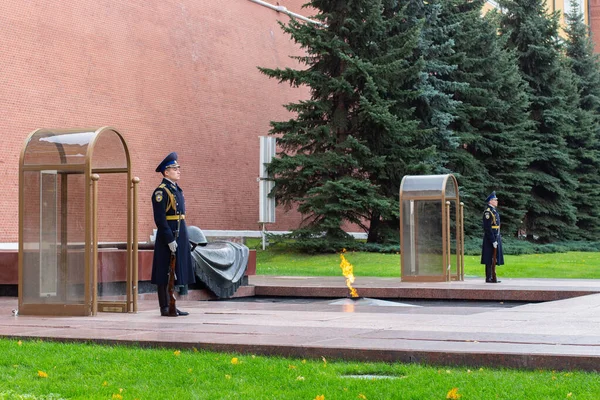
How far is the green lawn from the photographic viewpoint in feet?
61.3

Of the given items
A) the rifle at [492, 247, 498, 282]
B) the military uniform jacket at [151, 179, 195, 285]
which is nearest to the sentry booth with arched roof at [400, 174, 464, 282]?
the rifle at [492, 247, 498, 282]

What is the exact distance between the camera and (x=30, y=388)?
5086 millimetres

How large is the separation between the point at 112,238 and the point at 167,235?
110 cm

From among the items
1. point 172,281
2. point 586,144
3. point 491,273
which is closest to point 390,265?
point 491,273

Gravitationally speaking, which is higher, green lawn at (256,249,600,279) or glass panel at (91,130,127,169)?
glass panel at (91,130,127,169)

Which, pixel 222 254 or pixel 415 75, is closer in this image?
pixel 222 254

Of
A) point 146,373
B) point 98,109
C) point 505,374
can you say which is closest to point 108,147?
point 146,373

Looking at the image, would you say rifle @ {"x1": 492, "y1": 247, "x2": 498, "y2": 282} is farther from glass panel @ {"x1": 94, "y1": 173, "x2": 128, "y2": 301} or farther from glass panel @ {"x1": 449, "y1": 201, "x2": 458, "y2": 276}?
glass panel @ {"x1": 94, "y1": 173, "x2": 128, "y2": 301}

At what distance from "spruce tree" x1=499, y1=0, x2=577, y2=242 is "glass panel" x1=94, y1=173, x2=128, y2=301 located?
23.1m

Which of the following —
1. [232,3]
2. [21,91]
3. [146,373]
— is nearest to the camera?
[146,373]

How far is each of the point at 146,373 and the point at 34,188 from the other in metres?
4.36

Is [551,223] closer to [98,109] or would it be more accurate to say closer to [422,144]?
[422,144]

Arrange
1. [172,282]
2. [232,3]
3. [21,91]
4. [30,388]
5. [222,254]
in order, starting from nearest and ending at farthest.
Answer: [30,388] → [172,282] → [222,254] → [21,91] → [232,3]

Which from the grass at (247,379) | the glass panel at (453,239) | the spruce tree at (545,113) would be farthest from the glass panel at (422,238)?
the spruce tree at (545,113)
